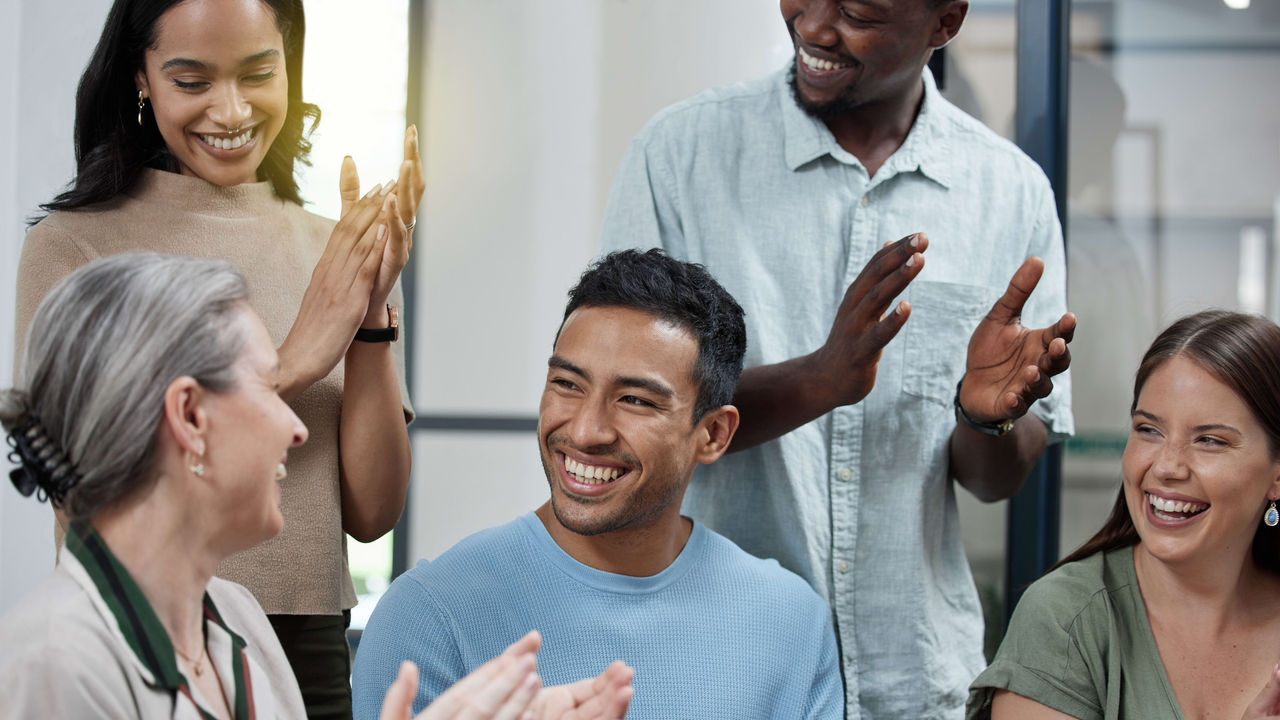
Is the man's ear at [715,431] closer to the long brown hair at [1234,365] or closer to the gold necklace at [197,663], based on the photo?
the long brown hair at [1234,365]

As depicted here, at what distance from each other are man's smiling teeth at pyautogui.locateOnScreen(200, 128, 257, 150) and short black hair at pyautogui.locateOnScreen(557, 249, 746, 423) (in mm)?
580

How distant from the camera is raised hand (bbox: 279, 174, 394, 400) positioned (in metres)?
1.74

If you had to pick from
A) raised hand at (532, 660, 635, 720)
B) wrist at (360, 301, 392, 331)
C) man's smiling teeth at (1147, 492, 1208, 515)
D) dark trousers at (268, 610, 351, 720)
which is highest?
wrist at (360, 301, 392, 331)

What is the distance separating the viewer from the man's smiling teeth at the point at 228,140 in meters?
1.84

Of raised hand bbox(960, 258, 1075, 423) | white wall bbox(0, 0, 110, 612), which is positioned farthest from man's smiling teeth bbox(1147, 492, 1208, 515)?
white wall bbox(0, 0, 110, 612)

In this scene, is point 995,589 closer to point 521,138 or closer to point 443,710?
point 521,138

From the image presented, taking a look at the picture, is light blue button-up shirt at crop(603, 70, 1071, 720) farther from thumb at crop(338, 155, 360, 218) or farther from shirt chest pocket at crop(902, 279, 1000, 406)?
thumb at crop(338, 155, 360, 218)

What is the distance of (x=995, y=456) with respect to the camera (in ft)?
7.17

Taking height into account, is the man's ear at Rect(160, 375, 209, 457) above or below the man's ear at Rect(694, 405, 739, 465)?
above

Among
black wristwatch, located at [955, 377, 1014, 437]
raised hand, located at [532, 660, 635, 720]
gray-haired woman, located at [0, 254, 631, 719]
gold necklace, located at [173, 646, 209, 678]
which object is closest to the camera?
gray-haired woman, located at [0, 254, 631, 719]

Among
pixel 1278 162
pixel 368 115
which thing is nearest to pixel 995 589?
pixel 1278 162

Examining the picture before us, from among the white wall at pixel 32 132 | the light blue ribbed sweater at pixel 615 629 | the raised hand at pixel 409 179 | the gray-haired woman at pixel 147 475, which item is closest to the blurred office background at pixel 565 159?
the white wall at pixel 32 132

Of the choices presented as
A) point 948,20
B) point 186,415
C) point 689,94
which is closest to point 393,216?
point 186,415

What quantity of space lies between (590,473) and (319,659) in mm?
544
